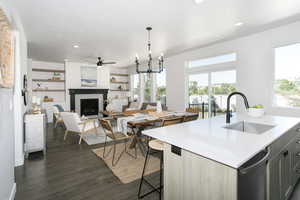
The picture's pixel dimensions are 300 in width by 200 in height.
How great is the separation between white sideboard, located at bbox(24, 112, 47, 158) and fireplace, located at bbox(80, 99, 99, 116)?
181 inches

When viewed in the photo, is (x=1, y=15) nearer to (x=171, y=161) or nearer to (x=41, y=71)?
(x=171, y=161)

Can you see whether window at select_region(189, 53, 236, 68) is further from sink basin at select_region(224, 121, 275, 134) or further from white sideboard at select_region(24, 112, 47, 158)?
white sideboard at select_region(24, 112, 47, 158)

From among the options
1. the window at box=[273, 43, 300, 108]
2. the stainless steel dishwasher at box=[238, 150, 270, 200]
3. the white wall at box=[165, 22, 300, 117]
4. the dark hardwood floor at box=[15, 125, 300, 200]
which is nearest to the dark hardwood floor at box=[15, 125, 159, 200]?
the dark hardwood floor at box=[15, 125, 300, 200]

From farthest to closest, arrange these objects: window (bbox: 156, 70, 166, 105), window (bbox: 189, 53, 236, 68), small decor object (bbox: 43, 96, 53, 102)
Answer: window (bbox: 156, 70, 166, 105)
small decor object (bbox: 43, 96, 53, 102)
window (bbox: 189, 53, 236, 68)

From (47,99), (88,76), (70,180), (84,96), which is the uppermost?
(88,76)

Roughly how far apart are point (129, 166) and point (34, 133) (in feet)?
7.26

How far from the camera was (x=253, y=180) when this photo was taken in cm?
108

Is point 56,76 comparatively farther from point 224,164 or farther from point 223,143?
point 224,164

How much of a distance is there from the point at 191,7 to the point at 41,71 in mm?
7379

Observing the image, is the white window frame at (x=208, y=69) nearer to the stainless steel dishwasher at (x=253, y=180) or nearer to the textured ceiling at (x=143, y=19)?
the textured ceiling at (x=143, y=19)

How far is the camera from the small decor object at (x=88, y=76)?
7.69 meters

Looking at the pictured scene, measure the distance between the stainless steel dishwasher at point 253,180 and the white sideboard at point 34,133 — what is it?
3718 mm

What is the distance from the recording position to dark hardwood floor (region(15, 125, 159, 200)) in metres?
1.96

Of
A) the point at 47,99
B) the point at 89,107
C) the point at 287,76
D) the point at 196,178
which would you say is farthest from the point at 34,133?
the point at 287,76
